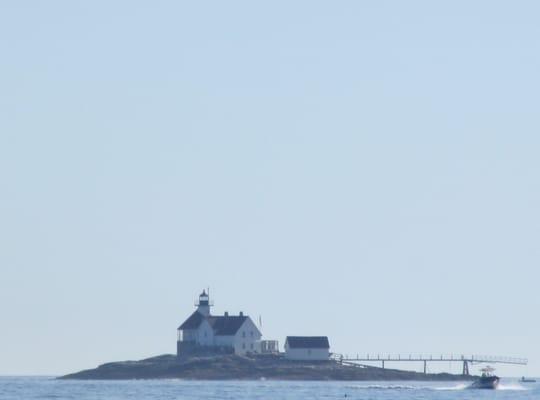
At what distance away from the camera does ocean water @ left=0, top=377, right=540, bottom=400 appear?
501 feet

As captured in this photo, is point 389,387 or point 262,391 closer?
point 262,391

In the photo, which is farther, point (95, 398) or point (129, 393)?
point (129, 393)

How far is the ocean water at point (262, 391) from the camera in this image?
15275 centimetres

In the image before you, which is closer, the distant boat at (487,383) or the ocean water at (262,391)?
the ocean water at (262,391)

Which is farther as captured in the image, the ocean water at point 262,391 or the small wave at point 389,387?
the small wave at point 389,387

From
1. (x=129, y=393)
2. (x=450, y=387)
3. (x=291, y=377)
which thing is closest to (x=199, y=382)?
(x=291, y=377)

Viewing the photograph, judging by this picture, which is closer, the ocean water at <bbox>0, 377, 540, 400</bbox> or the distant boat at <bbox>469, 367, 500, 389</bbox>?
the ocean water at <bbox>0, 377, 540, 400</bbox>

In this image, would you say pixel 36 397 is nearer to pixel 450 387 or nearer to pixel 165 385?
pixel 165 385

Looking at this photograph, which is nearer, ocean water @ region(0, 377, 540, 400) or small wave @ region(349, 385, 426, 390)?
ocean water @ region(0, 377, 540, 400)

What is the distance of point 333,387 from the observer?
180625 millimetres

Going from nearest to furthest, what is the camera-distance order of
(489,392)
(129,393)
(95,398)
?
(95,398) < (129,393) < (489,392)

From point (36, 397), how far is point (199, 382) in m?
44.2

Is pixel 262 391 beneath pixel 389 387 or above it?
beneath

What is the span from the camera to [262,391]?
163500mm
